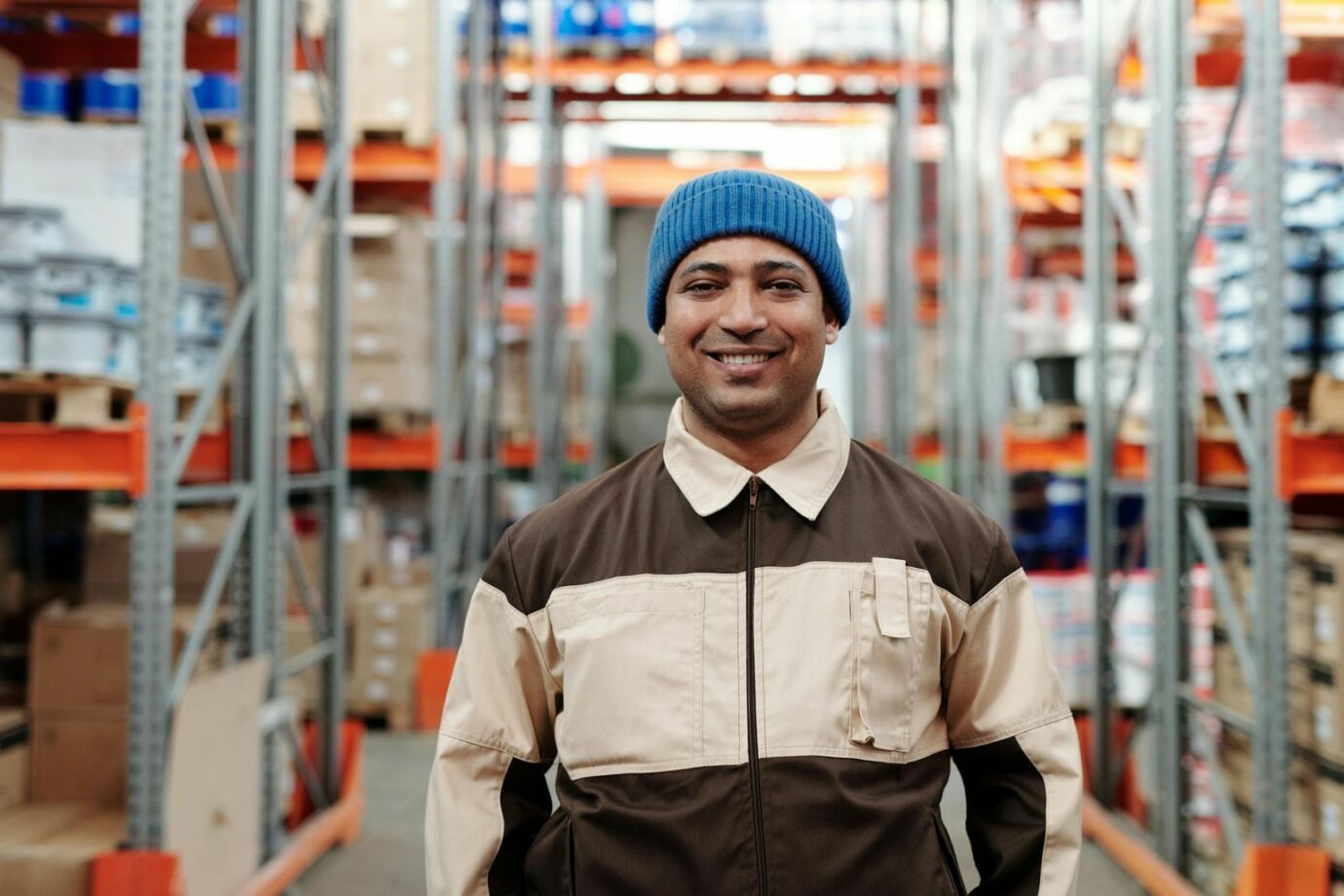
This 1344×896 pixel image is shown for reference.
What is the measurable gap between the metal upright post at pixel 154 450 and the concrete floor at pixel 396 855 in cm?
113

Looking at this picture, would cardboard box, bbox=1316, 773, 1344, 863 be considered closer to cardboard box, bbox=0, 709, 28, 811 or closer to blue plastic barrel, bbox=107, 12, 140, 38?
cardboard box, bbox=0, 709, 28, 811

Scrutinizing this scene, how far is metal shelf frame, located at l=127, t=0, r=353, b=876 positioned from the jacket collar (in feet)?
6.57

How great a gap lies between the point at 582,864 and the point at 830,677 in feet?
1.41

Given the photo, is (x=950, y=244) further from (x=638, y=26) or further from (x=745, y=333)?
(x=745, y=333)

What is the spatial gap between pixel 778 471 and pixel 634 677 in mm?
357

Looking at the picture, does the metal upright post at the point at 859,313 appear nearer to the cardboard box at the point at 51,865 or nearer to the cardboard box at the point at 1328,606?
the cardboard box at the point at 1328,606

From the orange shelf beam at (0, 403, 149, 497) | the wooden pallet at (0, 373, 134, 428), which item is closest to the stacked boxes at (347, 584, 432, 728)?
the wooden pallet at (0, 373, 134, 428)

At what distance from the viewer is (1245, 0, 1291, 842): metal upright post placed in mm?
3418

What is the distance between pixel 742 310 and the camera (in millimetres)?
1646

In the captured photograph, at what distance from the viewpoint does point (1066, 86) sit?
6344 mm

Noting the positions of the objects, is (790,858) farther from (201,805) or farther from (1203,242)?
(1203,242)

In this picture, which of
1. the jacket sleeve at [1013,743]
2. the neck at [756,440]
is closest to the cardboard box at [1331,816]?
the jacket sleeve at [1013,743]

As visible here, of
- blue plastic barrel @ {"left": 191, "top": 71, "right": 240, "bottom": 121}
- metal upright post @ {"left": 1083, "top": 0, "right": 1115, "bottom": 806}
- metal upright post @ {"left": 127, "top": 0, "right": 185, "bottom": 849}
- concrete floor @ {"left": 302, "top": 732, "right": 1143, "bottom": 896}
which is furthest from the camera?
blue plastic barrel @ {"left": 191, "top": 71, "right": 240, "bottom": 121}

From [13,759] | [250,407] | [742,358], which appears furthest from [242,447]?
[742,358]
